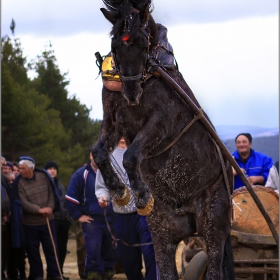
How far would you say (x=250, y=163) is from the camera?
11.2m

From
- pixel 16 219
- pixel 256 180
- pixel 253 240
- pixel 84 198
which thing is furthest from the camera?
pixel 16 219

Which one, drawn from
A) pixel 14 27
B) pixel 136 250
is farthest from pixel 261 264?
pixel 14 27

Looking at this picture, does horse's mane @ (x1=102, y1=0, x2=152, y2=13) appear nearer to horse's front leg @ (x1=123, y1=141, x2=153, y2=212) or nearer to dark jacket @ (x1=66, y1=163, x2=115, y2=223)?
horse's front leg @ (x1=123, y1=141, x2=153, y2=212)

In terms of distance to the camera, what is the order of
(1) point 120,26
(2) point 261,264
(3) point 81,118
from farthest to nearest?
1. (3) point 81,118
2. (2) point 261,264
3. (1) point 120,26

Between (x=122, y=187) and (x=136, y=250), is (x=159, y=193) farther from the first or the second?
(x=136, y=250)

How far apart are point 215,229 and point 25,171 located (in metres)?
6.03

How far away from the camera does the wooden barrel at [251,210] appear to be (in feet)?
33.0

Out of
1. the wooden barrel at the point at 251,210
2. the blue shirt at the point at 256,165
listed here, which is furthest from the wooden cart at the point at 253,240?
the blue shirt at the point at 256,165

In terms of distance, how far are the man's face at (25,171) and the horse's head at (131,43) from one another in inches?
266

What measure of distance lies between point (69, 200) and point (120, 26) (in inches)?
253

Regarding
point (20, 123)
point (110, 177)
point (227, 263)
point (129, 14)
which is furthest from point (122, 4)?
Answer: point (20, 123)

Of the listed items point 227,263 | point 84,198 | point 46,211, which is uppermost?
point 84,198

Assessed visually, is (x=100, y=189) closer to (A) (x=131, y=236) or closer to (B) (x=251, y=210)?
(A) (x=131, y=236)

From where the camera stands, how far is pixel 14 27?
30.9m
